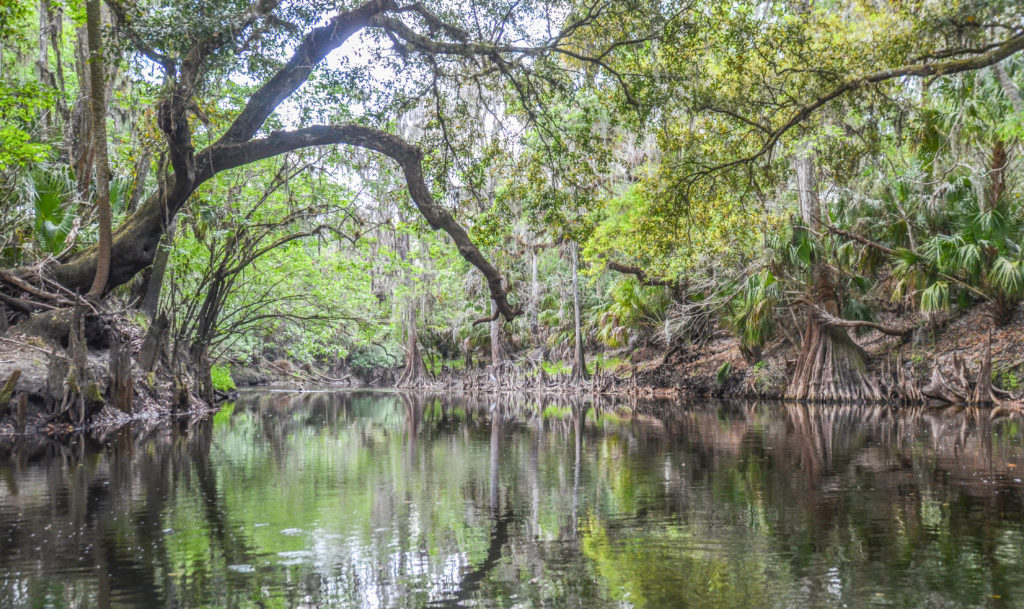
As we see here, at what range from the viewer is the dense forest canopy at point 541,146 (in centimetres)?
934

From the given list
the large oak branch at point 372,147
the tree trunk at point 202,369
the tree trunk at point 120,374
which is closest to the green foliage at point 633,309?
the tree trunk at point 202,369

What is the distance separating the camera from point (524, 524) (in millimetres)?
5312

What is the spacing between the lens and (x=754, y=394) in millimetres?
23219

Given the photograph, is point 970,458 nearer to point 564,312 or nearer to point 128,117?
point 128,117

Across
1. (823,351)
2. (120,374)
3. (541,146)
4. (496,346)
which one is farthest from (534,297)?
(541,146)

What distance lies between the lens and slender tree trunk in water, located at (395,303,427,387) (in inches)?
1594

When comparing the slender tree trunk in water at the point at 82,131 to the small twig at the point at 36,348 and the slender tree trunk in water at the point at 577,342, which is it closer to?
the small twig at the point at 36,348

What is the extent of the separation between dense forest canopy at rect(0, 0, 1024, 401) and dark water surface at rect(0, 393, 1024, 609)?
3.14m

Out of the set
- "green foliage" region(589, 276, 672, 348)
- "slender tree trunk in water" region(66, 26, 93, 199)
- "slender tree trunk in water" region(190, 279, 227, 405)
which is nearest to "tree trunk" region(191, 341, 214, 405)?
"slender tree trunk in water" region(190, 279, 227, 405)

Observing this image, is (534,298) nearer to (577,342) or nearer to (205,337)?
(577,342)

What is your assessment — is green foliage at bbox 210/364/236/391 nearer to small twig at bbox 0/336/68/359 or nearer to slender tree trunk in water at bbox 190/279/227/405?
slender tree trunk in water at bbox 190/279/227/405

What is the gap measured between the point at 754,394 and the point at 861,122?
1359 centimetres

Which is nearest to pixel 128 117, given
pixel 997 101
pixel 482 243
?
pixel 482 243

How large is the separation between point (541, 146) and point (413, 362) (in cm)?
3171
